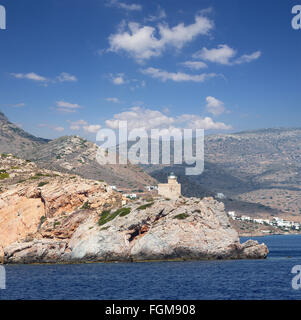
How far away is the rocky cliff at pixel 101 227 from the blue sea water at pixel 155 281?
5.05m

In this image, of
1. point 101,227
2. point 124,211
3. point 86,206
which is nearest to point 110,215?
point 124,211

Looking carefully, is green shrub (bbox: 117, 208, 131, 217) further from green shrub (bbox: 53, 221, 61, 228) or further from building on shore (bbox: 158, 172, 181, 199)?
building on shore (bbox: 158, 172, 181, 199)

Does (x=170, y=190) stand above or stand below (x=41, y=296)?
above

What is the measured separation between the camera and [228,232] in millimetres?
85000

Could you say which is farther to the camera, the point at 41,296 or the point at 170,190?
the point at 170,190

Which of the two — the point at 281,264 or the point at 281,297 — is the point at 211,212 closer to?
the point at 281,264

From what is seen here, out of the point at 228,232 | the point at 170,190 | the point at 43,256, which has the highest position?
the point at 170,190

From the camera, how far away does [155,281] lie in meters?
55.3

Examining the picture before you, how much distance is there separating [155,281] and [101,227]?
32522 mm

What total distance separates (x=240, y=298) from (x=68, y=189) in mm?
58847

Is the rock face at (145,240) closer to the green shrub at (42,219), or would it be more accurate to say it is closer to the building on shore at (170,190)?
the green shrub at (42,219)

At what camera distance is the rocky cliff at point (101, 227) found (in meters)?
81.2

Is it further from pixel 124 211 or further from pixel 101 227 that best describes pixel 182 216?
pixel 101 227
